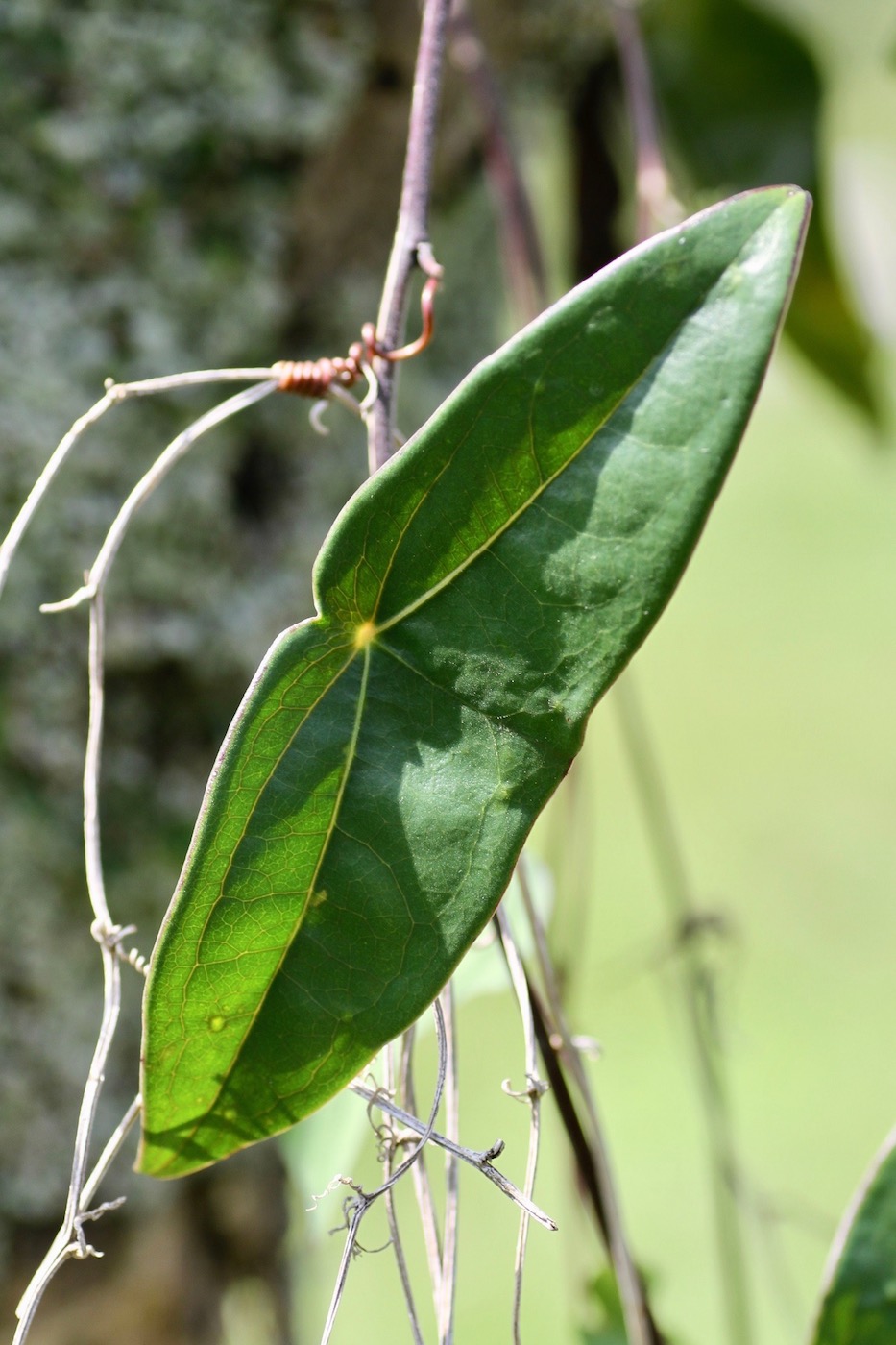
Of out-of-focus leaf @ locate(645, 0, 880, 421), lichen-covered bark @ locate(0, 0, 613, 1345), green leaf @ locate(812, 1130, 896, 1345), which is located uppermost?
out-of-focus leaf @ locate(645, 0, 880, 421)

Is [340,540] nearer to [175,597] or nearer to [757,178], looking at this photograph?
[175,597]


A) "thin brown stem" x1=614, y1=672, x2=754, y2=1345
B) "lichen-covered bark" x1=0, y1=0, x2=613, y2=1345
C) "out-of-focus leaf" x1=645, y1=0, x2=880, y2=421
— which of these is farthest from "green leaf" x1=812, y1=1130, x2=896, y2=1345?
"out-of-focus leaf" x1=645, y1=0, x2=880, y2=421

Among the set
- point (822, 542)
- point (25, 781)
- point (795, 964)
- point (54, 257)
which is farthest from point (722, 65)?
point (822, 542)

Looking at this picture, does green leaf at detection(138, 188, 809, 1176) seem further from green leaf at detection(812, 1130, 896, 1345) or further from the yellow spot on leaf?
green leaf at detection(812, 1130, 896, 1345)

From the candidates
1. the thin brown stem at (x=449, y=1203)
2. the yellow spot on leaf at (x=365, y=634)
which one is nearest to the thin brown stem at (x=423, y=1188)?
the thin brown stem at (x=449, y=1203)

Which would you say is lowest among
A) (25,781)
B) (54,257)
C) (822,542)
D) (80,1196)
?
(80,1196)

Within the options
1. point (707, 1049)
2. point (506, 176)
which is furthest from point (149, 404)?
point (707, 1049)
